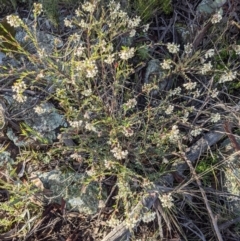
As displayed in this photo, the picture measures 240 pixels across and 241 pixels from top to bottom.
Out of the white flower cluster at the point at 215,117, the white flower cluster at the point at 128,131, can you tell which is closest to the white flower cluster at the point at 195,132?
the white flower cluster at the point at 215,117

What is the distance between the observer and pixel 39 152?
88.5 inches

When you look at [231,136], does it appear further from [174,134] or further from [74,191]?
[74,191]

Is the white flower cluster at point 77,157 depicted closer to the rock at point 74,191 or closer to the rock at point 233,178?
the rock at point 74,191

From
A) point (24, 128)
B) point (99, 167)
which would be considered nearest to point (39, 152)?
point (24, 128)

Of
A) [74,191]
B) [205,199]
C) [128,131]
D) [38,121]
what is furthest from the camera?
[38,121]

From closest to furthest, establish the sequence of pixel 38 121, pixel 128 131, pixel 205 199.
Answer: pixel 128 131, pixel 205 199, pixel 38 121

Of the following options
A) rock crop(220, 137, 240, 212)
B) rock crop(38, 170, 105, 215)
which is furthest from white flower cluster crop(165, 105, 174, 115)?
rock crop(38, 170, 105, 215)

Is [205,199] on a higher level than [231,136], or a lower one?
lower

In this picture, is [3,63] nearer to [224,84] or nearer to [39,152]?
[39,152]

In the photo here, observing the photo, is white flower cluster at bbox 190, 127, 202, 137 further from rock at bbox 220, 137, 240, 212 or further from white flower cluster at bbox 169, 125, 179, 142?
rock at bbox 220, 137, 240, 212

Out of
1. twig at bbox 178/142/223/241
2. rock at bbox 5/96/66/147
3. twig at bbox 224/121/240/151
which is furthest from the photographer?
rock at bbox 5/96/66/147

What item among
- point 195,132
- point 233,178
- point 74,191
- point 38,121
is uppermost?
point 38,121

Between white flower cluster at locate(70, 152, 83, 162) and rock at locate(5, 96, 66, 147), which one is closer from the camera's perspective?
white flower cluster at locate(70, 152, 83, 162)

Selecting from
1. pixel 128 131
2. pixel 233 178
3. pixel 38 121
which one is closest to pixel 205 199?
pixel 233 178
